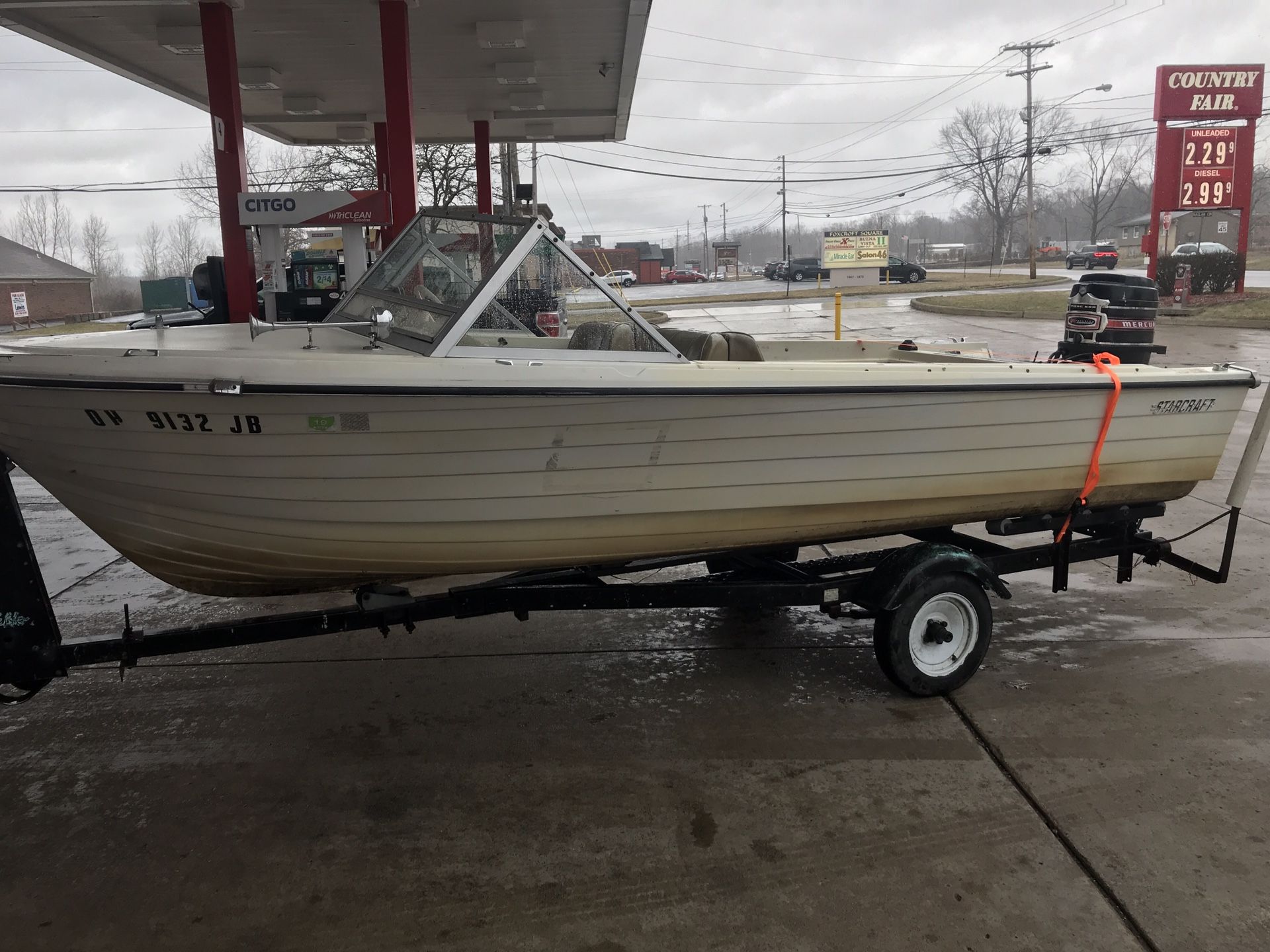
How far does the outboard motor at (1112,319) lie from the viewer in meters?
5.04

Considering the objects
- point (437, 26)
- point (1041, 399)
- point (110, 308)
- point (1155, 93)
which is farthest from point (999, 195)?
point (1041, 399)

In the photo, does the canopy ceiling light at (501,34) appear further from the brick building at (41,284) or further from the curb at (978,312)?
the brick building at (41,284)

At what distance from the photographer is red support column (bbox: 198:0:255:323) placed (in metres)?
7.91

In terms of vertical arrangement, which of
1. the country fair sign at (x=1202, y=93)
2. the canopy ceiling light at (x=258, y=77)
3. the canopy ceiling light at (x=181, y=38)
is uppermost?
the country fair sign at (x=1202, y=93)

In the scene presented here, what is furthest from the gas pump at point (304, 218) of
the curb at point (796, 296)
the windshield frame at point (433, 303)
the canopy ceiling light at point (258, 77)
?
the curb at point (796, 296)

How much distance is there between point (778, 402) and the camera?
10.9ft

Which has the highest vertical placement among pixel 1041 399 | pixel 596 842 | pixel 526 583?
pixel 1041 399

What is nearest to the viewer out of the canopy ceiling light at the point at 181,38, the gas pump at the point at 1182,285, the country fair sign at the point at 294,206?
the country fair sign at the point at 294,206

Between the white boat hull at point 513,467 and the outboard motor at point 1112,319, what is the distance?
1.26m

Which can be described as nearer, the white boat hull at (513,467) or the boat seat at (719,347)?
the white boat hull at (513,467)

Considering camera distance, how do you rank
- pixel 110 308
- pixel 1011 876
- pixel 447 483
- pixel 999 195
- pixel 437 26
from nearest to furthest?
1. pixel 1011 876
2. pixel 447 483
3. pixel 437 26
4. pixel 110 308
5. pixel 999 195

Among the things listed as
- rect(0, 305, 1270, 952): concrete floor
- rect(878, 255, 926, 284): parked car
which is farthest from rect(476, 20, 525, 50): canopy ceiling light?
rect(878, 255, 926, 284): parked car

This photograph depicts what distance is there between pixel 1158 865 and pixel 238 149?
8441 mm

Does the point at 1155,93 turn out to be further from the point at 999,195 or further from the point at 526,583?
the point at 999,195
